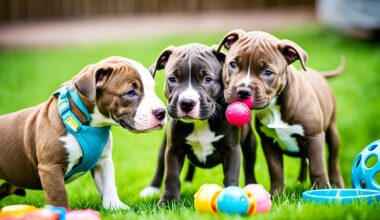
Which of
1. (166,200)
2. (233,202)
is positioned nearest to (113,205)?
(166,200)

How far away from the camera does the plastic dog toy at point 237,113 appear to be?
17.1 feet

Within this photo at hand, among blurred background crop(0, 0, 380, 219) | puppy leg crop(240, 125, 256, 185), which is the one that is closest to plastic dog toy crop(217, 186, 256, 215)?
blurred background crop(0, 0, 380, 219)

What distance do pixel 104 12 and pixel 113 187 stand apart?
17.8 meters

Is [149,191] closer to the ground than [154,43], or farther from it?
farther from it

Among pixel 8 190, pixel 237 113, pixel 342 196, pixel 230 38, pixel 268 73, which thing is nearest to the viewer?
pixel 342 196

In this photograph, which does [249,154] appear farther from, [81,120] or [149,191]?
[81,120]

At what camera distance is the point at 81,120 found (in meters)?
5.39

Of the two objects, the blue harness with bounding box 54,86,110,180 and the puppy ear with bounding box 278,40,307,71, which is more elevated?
the puppy ear with bounding box 278,40,307,71

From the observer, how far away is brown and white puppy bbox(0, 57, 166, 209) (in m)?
5.16

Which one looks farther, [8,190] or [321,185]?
[8,190]

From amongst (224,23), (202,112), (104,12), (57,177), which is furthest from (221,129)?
(104,12)

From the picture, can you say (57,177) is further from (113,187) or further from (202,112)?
(202,112)

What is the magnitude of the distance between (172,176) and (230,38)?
1440 mm

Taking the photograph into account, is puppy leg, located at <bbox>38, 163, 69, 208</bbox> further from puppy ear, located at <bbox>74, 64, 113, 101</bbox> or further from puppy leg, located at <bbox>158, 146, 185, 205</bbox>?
puppy leg, located at <bbox>158, 146, 185, 205</bbox>
